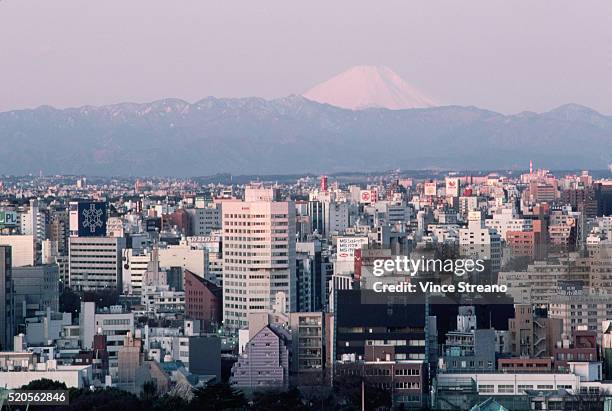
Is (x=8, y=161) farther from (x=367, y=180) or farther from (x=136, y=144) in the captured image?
(x=367, y=180)

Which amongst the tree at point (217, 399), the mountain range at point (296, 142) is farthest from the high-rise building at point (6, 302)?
the mountain range at point (296, 142)

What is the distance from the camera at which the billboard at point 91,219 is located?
66.8 m

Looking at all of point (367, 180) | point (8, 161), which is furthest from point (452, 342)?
point (8, 161)

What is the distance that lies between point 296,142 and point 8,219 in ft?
231

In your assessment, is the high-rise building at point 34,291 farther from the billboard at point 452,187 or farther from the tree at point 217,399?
the billboard at point 452,187

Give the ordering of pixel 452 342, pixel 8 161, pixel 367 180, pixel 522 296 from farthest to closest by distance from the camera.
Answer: pixel 8 161, pixel 367 180, pixel 522 296, pixel 452 342

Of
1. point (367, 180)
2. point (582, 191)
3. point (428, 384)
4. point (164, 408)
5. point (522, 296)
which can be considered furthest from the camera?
point (367, 180)

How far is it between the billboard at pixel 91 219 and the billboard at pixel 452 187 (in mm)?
32479

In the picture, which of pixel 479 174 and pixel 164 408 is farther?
pixel 479 174

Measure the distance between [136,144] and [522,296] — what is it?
101293mm

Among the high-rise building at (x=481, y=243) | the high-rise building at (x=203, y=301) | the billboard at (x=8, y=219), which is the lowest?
the high-rise building at (x=203, y=301)

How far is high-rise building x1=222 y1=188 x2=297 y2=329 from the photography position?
41625 mm

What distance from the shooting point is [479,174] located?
126 meters

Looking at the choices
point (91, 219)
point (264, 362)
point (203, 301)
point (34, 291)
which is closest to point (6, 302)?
point (34, 291)
